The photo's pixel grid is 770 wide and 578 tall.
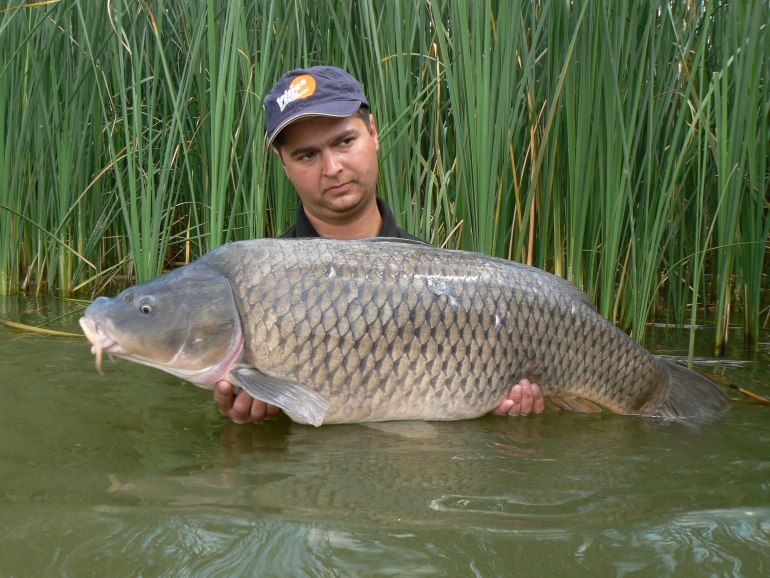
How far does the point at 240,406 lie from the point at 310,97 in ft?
3.46

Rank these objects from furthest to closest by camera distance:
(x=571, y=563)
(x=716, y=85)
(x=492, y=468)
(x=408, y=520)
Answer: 1. (x=716, y=85)
2. (x=492, y=468)
3. (x=408, y=520)
4. (x=571, y=563)

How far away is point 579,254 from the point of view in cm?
303

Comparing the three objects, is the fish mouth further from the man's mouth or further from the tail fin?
the tail fin

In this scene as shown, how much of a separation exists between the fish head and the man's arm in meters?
0.08

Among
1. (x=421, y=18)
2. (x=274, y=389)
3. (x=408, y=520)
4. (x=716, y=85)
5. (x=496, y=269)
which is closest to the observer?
(x=408, y=520)

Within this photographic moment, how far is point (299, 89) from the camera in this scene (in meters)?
2.60

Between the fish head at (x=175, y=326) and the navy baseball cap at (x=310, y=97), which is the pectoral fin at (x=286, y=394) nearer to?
the fish head at (x=175, y=326)

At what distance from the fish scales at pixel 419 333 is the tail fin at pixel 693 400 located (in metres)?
0.06

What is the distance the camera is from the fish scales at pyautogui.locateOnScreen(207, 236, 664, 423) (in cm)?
205

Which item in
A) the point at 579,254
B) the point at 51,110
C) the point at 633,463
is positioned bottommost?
the point at 633,463

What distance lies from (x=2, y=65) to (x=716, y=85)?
11.0 feet

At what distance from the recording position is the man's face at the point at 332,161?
2.64m

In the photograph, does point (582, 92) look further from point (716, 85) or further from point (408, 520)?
point (408, 520)

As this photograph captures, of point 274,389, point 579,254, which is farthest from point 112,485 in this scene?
point 579,254
